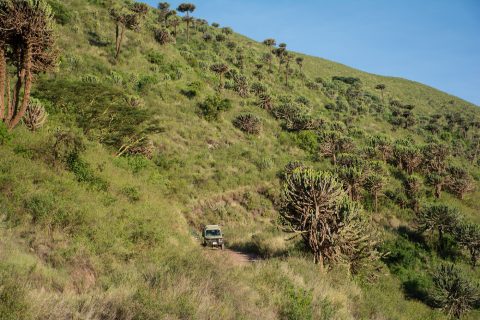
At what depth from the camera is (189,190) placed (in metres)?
25.3

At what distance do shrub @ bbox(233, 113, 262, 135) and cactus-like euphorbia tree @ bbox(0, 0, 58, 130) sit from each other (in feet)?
81.6

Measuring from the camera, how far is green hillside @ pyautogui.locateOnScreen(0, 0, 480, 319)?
25.0 feet

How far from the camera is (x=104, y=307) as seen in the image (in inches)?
222

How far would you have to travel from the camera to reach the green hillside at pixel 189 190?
7.61 metres

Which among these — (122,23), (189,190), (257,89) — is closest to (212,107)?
(189,190)

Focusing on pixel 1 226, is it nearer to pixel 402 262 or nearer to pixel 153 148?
pixel 153 148

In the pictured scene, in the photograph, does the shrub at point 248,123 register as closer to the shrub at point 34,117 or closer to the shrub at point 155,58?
the shrub at point 155,58

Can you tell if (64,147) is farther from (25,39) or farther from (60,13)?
(60,13)

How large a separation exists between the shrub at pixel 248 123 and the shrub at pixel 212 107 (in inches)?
84.8

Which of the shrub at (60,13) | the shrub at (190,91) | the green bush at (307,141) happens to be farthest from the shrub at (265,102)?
the shrub at (60,13)

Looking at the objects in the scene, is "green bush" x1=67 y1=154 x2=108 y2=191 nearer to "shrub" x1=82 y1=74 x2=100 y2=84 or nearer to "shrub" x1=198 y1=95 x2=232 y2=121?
"shrub" x1=82 y1=74 x2=100 y2=84

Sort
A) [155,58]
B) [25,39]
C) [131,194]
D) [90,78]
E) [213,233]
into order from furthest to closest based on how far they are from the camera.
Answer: [155,58]
[90,78]
[213,233]
[131,194]
[25,39]

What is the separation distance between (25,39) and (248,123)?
2670 cm

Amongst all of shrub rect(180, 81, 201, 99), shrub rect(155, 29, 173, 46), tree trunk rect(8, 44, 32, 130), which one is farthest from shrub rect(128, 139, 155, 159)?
shrub rect(155, 29, 173, 46)
